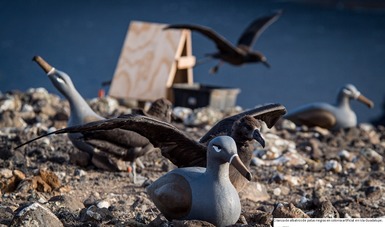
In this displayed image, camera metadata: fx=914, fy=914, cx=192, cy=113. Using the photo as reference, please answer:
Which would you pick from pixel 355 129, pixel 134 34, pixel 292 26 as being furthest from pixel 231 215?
pixel 292 26

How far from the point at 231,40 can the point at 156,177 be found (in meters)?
21.3

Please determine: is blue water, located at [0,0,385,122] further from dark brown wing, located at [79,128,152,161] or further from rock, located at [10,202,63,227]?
rock, located at [10,202,63,227]

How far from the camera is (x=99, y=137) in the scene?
19.8 feet

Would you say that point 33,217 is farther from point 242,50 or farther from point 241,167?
point 242,50

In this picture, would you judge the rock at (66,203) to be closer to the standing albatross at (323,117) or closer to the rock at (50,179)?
the rock at (50,179)

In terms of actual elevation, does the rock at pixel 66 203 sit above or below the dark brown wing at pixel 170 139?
below

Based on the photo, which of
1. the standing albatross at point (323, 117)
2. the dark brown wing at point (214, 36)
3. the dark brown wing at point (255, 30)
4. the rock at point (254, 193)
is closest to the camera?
the rock at point (254, 193)

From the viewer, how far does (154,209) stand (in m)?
5.23

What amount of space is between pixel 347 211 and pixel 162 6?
105 feet

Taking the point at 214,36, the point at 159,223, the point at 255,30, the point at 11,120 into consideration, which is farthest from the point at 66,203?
the point at 255,30

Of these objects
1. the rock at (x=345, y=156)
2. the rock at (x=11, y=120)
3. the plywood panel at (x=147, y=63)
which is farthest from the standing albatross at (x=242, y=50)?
the rock at (x=345, y=156)

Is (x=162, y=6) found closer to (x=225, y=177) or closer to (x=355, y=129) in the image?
(x=355, y=129)

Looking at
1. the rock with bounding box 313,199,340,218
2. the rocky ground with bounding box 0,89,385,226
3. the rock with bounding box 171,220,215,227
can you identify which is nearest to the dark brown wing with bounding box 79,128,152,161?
the rocky ground with bounding box 0,89,385,226

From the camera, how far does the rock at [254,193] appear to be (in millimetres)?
5840
